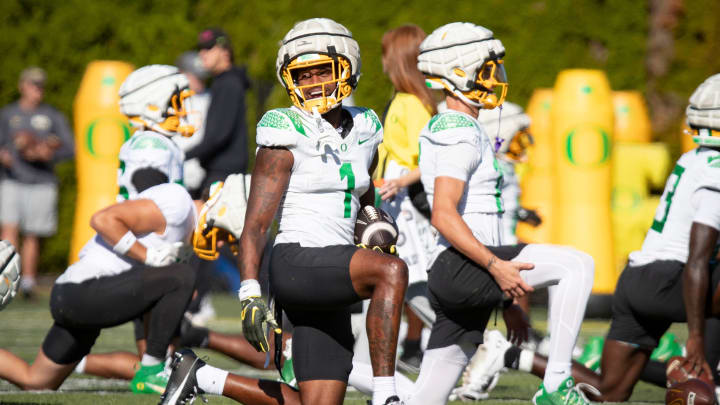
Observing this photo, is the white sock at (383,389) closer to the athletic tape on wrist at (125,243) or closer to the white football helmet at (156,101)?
the athletic tape on wrist at (125,243)

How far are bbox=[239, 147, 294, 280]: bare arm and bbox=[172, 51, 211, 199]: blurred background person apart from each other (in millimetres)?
3401

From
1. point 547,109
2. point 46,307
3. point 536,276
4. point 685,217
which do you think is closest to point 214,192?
point 536,276

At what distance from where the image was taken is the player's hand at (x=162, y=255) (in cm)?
573

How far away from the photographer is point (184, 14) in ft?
43.2

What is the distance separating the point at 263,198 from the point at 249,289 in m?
0.33

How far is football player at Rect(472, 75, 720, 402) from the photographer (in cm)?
532

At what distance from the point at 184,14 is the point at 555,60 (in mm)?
4241

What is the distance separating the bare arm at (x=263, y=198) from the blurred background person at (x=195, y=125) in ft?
11.2

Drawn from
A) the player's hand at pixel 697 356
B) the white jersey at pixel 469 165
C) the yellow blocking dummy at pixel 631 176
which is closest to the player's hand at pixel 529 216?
the player's hand at pixel 697 356

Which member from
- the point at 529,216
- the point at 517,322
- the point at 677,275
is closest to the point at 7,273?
the point at 517,322

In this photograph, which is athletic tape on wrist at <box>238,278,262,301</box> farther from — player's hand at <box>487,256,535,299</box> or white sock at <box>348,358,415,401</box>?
white sock at <box>348,358,415,401</box>

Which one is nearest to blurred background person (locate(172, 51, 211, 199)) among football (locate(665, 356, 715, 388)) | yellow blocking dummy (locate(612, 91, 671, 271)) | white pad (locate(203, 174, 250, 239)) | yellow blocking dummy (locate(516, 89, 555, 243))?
white pad (locate(203, 174, 250, 239))

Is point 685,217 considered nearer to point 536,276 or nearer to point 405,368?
point 536,276

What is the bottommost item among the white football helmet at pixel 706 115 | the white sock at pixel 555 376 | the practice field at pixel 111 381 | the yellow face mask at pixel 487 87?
the practice field at pixel 111 381
